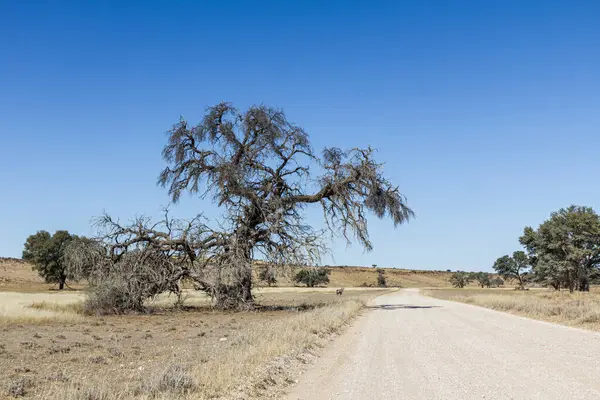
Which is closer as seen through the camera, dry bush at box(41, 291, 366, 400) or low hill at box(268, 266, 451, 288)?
dry bush at box(41, 291, 366, 400)

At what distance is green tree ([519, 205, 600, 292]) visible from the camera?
6203 centimetres

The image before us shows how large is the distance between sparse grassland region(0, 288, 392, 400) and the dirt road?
891 mm

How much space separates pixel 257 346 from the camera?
12.1 meters

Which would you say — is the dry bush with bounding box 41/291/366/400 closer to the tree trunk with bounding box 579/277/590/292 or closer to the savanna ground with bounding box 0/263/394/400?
the savanna ground with bounding box 0/263/394/400

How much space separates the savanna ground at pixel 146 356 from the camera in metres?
7.99

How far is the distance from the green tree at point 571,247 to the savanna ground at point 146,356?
4827 centimetres

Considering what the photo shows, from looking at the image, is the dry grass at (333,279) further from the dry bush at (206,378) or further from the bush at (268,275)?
the dry bush at (206,378)

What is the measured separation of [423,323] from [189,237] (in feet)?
45.0

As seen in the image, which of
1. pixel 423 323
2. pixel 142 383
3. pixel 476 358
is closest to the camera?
pixel 142 383

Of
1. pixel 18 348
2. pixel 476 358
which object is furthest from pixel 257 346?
pixel 18 348

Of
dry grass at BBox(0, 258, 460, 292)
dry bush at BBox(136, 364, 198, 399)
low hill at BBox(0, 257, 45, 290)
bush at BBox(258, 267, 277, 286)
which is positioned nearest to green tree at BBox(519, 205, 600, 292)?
dry grass at BBox(0, 258, 460, 292)

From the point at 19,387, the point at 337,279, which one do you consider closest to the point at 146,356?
the point at 19,387

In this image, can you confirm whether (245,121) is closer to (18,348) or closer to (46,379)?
(18,348)

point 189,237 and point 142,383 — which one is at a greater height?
point 189,237
